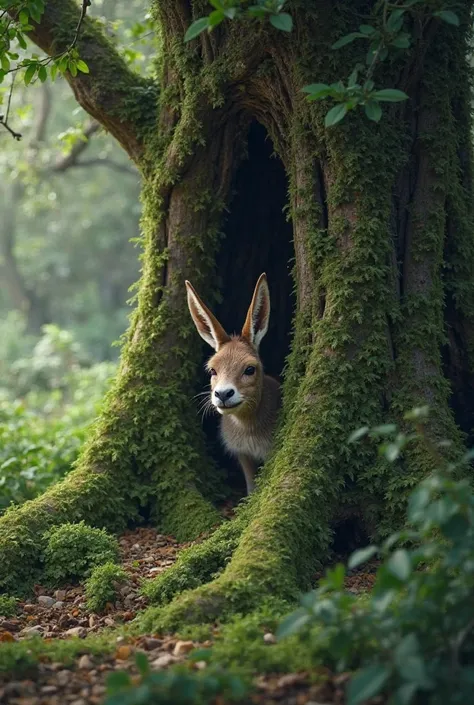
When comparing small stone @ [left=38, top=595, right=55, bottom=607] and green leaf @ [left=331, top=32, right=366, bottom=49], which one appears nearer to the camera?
green leaf @ [left=331, top=32, right=366, bottom=49]

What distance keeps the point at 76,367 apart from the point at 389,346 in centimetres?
1442

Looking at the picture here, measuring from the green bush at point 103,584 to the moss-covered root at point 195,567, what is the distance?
7.2 inches

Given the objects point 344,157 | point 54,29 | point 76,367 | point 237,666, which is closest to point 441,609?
point 237,666

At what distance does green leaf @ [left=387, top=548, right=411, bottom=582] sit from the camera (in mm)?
2928

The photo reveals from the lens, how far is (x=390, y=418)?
5.47 metres

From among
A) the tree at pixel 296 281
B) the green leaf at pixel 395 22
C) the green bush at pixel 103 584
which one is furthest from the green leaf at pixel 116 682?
the green leaf at pixel 395 22

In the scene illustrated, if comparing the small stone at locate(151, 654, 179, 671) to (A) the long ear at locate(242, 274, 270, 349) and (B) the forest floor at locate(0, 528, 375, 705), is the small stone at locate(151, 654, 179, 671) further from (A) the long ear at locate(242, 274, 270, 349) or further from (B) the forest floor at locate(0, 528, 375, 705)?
(A) the long ear at locate(242, 274, 270, 349)

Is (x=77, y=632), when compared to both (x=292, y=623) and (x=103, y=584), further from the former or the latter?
(x=292, y=623)

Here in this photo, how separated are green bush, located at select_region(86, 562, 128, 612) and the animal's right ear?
1.94 meters

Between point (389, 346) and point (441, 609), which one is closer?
point (441, 609)

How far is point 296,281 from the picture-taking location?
5.97 meters

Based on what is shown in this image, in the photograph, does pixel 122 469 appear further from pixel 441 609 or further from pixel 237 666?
pixel 441 609

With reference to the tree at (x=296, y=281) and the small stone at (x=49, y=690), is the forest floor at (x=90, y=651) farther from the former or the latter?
the tree at (x=296, y=281)

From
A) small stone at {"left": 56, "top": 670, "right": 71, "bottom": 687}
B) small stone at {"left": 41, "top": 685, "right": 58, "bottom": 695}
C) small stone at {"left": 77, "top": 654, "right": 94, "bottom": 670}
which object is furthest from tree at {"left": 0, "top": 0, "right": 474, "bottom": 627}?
small stone at {"left": 41, "top": 685, "right": 58, "bottom": 695}
